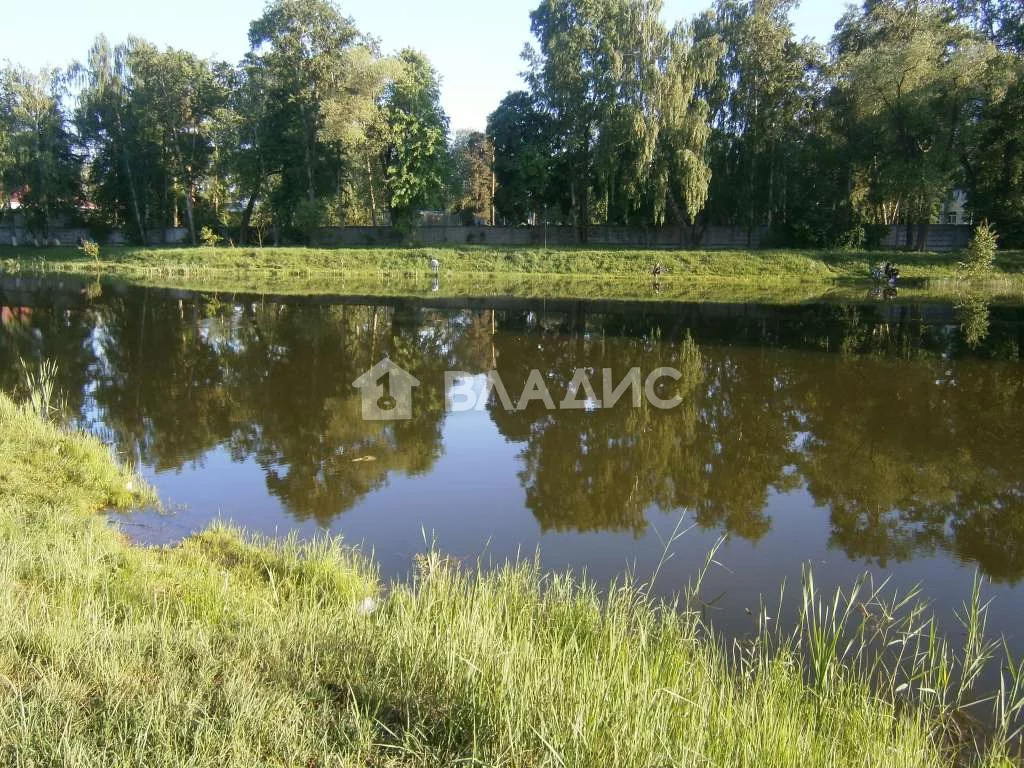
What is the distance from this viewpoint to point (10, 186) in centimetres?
4747

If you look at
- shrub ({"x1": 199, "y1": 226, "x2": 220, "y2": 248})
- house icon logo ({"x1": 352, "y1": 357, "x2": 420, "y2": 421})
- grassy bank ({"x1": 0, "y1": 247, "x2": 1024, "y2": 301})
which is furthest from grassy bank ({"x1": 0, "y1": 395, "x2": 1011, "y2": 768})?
shrub ({"x1": 199, "y1": 226, "x2": 220, "y2": 248})

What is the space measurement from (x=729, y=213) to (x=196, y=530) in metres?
42.4

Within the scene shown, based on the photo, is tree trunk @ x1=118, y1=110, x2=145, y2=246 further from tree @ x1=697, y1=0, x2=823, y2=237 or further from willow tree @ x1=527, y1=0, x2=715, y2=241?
tree @ x1=697, y1=0, x2=823, y2=237

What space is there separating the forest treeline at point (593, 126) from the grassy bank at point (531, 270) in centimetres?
315

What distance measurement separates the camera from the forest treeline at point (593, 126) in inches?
1415

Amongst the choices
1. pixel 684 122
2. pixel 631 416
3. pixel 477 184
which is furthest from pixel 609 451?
pixel 477 184

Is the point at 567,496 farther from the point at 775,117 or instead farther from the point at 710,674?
the point at 775,117

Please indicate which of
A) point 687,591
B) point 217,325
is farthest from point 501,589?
point 217,325

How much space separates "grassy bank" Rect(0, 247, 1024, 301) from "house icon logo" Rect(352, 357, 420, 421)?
53.5ft

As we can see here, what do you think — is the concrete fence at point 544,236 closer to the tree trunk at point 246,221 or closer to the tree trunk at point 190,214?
the tree trunk at point 246,221

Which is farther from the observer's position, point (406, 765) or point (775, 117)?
point (775, 117)

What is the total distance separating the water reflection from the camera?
7.57 meters

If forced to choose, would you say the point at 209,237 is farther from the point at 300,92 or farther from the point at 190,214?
the point at 300,92

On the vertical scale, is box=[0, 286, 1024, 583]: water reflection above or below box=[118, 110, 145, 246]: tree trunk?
below
